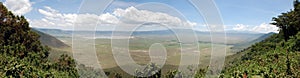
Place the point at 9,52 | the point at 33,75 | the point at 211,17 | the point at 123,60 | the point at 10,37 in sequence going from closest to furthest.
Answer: the point at 211,17, the point at 123,60, the point at 33,75, the point at 9,52, the point at 10,37

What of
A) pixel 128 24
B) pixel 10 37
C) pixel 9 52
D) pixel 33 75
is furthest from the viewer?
pixel 10 37

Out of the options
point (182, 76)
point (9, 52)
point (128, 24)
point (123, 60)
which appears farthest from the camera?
point (9, 52)

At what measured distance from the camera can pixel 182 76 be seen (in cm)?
2055

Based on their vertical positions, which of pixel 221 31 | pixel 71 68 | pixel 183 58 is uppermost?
pixel 221 31

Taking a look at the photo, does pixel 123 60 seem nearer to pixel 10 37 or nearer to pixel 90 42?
pixel 90 42

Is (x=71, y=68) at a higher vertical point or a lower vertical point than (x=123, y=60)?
lower

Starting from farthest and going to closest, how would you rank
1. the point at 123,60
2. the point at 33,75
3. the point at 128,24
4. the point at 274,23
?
the point at 274,23
the point at 33,75
the point at 128,24
the point at 123,60

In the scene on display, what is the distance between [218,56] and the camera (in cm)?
1349

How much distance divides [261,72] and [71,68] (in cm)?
2906

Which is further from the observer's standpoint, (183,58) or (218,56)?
(183,58)

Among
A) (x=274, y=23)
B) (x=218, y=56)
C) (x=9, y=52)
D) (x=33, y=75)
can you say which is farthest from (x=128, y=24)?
(x=274, y=23)

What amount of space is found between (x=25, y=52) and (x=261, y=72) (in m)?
30.4

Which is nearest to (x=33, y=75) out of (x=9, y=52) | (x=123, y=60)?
(x=123, y=60)

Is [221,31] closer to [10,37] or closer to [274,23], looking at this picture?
[10,37]
